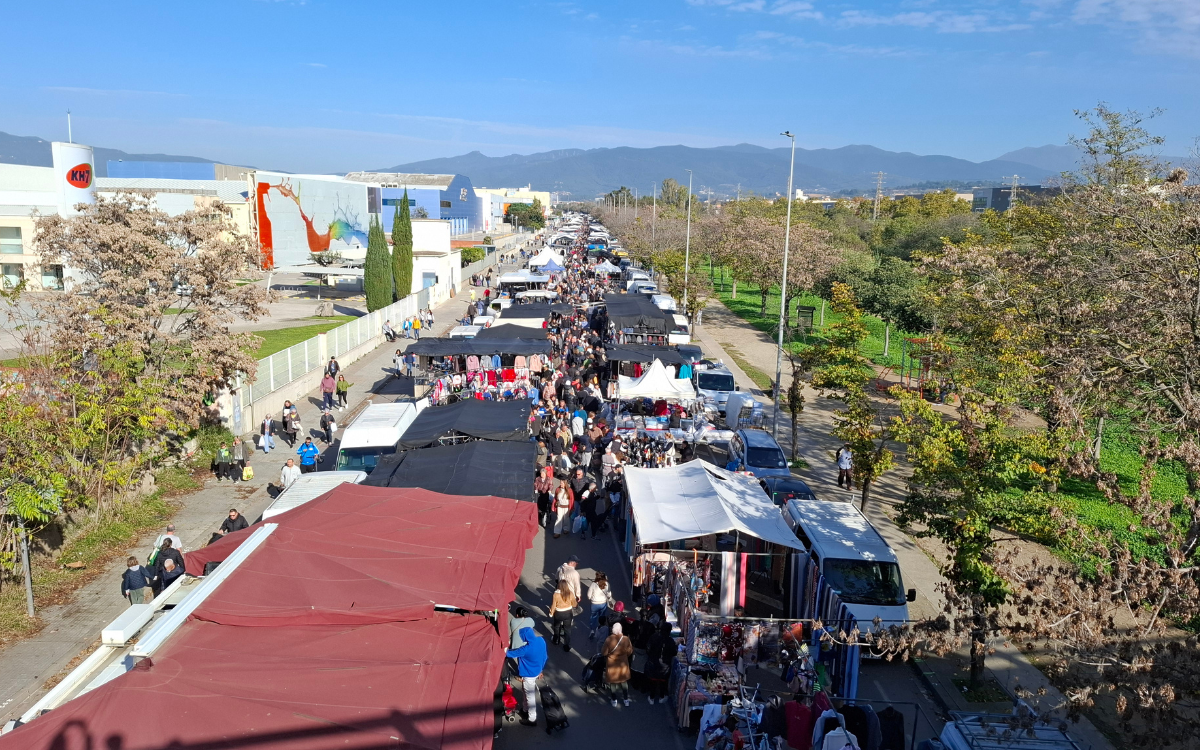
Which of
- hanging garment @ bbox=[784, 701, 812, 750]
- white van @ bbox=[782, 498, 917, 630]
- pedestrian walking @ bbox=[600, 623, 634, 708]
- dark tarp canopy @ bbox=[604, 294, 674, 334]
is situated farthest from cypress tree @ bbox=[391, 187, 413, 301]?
hanging garment @ bbox=[784, 701, 812, 750]

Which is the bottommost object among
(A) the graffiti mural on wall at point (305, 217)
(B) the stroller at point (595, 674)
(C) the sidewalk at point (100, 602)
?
(C) the sidewalk at point (100, 602)

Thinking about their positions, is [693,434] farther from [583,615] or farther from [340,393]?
[340,393]

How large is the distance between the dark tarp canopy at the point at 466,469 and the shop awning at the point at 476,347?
935cm

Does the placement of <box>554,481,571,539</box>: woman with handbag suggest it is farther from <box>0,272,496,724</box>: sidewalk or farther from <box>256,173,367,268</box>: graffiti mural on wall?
<box>256,173,367,268</box>: graffiti mural on wall

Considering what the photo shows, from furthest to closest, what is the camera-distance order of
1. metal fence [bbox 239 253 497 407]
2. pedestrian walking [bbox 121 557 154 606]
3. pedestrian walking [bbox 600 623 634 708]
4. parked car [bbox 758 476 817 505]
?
1. metal fence [bbox 239 253 497 407]
2. parked car [bbox 758 476 817 505]
3. pedestrian walking [bbox 121 557 154 606]
4. pedestrian walking [bbox 600 623 634 708]

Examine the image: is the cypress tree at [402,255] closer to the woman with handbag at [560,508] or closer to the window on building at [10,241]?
the window on building at [10,241]

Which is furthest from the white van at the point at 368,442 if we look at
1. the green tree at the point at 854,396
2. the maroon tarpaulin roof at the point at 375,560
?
the green tree at the point at 854,396

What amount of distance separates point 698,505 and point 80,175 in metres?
51.8

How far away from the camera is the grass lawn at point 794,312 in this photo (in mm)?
37969

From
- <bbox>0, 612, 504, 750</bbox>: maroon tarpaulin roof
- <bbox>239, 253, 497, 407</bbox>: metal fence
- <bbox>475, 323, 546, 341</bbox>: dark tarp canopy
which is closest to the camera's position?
<bbox>0, 612, 504, 750</bbox>: maroon tarpaulin roof

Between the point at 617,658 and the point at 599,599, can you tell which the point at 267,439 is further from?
the point at 617,658

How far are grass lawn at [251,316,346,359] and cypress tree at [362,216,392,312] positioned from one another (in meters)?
2.56

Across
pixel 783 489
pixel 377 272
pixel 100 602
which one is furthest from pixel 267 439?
pixel 377 272

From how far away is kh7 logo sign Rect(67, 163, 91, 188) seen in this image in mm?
49062
